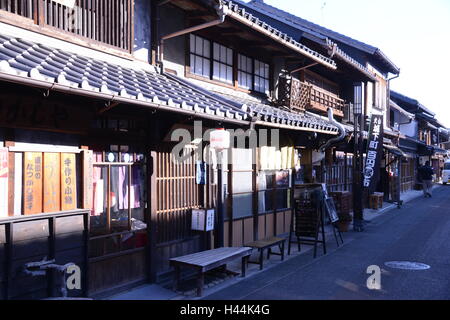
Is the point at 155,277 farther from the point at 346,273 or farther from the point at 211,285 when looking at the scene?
the point at 346,273

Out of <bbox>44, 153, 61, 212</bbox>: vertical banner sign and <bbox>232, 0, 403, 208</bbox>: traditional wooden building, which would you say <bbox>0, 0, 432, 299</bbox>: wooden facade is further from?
<bbox>232, 0, 403, 208</bbox>: traditional wooden building

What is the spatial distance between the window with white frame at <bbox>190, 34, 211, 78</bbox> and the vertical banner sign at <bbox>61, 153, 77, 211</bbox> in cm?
488

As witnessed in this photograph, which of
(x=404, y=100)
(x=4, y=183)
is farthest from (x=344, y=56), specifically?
(x=404, y=100)

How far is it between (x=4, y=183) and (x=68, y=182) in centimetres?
102

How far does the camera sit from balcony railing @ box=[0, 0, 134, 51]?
6.86 meters

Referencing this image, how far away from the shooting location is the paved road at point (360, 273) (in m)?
7.54

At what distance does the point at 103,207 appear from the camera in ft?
23.8

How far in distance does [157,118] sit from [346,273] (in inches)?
210

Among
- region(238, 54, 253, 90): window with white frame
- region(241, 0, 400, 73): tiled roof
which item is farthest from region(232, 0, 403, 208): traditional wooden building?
region(238, 54, 253, 90): window with white frame

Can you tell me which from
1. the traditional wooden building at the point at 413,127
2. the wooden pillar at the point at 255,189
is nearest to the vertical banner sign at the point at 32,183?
the wooden pillar at the point at 255,189

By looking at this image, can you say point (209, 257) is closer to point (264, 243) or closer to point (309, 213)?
point (264, 243)

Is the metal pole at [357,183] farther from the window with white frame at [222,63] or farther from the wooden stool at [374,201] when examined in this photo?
the wooden stool at [374,201]

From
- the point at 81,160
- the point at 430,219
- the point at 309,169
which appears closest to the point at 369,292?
the point at 81,160

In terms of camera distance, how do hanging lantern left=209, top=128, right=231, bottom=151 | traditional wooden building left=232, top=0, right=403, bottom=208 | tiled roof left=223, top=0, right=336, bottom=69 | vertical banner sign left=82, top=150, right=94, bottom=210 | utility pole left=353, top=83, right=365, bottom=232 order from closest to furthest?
vertical banner sign left=82, top=150, right=94, bottom=210 → hanging lantern left=209, top=128, right=231, bottom=151 → tiled roof left=223, top=0, right=336, bottom=69 → utility pole left=353, top=83, right=365, bottom=232 → traditional wooden building left=232, top=0, right=403, bottom=208
